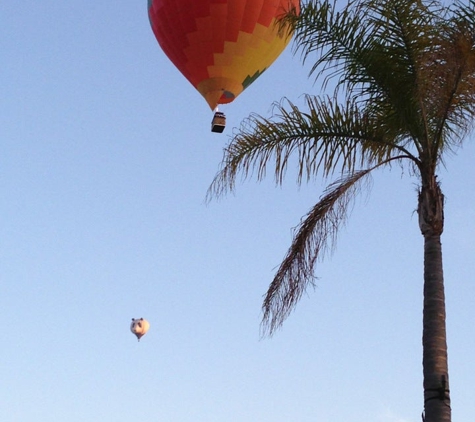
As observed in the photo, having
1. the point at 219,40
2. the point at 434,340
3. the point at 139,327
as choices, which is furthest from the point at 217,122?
the point at 434,340

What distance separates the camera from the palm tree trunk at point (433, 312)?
44.7 ft

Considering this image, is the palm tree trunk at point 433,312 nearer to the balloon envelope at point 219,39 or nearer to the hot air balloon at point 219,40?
the hot air balloon at point 219,40

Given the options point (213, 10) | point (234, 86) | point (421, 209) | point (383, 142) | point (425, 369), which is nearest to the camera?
point (425, 369)

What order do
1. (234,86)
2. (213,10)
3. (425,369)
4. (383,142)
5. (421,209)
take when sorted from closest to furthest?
(425,369)
(421,209)
(383,142)
(213,10)
(234,86)

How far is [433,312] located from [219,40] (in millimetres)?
20039

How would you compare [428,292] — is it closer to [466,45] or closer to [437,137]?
[437,137]

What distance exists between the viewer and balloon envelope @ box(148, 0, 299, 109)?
32.0m

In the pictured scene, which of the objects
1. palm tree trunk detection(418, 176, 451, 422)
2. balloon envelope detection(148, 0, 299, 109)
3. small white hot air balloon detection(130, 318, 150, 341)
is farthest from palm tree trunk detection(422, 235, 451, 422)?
small white hot air balloon detection(130, 318, 150, 341)

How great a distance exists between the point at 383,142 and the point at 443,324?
3.16 m

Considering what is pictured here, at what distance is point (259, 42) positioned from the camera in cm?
3284

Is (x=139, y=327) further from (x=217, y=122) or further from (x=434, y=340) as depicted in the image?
(x=434, y=340)

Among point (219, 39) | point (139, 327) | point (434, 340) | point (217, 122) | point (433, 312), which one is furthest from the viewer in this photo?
point (139, 327)

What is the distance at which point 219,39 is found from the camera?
32.7 m

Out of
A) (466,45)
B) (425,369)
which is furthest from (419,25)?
(425,369)
